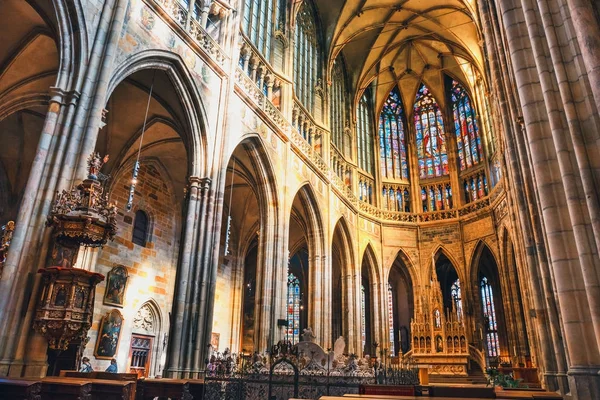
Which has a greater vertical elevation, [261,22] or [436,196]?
[261,22]

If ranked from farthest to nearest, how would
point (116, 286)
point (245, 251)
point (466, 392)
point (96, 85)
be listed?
point (245, 251) < point (116, 286) < point (96, 85) < point (466, 392)

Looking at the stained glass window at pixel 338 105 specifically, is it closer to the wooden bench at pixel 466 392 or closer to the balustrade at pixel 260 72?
the balustrade at pixel 260 72

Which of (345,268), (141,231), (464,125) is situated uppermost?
(464,125)

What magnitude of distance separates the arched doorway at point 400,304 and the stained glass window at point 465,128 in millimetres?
7281

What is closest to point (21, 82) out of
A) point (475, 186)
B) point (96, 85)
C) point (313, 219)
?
point (96, 85)

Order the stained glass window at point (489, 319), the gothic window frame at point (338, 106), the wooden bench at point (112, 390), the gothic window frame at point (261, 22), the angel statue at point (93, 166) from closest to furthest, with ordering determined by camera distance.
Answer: the wooden bench at point (112, 390) < the angel statue at point (93, 166) < the gothic window frame at point (261, 22) < the gothic window frame at point (338, 106) < the stained glass window at point (489, 319)

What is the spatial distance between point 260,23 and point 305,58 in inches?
181

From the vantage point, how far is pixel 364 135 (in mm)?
28188

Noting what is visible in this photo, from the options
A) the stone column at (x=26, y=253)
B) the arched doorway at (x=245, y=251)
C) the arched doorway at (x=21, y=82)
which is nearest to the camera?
the stone column at (x=26, y=253)

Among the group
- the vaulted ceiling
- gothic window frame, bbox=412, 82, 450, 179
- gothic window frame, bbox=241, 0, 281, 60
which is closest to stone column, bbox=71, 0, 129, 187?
gothic window frame, bbox=241, 0, 281, 60

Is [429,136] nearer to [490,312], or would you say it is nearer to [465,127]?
[465,127]

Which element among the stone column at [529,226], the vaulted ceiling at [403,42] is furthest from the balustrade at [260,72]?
the stone column at [529,226]

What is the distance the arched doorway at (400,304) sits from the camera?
90.8ft

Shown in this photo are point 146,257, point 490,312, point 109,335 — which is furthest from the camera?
point 490,312
